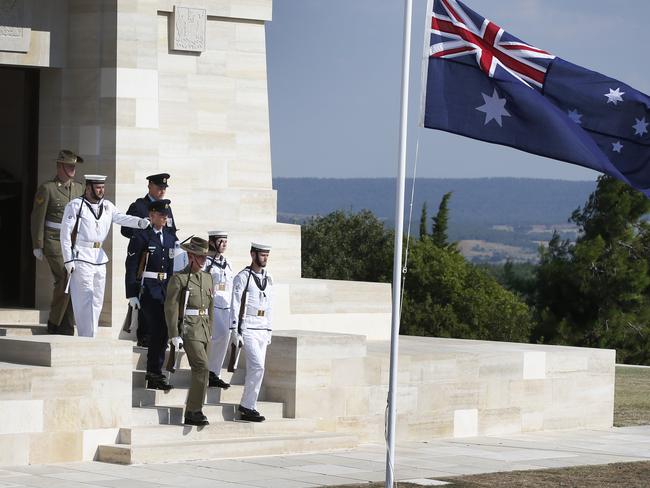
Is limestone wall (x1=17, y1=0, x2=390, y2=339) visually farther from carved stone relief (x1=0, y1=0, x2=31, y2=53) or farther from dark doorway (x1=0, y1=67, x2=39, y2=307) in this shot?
carved stone relief (x1=0, y1=0, x2=31, y2=53)

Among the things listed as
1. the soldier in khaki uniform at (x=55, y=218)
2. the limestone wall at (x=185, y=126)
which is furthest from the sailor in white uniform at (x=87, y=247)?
the limestone wall at (x=185, y=126)

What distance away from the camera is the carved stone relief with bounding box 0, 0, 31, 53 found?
18109 mm

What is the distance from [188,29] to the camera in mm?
19344

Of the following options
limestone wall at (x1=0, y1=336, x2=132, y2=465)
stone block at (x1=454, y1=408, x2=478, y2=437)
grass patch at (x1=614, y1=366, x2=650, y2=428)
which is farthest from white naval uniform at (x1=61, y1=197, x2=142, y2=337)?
grass patch at (x1=614, y1=366, x2=650, y2=428)

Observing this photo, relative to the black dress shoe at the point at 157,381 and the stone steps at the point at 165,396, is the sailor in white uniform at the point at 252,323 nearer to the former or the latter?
the stone steps at the point at 165,396

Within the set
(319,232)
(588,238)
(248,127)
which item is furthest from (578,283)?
(248,127)

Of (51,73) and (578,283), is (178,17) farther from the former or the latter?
(578,283)

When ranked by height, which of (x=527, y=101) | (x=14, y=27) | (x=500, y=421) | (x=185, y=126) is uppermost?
(x=14, y=27)

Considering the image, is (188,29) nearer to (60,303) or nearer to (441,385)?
(60,303)

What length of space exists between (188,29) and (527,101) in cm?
807

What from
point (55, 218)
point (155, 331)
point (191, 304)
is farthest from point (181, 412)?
point (55, 218)

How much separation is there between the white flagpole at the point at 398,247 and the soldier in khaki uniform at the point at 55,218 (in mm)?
4909

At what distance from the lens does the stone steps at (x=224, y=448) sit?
45.0 feet

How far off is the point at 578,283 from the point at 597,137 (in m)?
47.1
